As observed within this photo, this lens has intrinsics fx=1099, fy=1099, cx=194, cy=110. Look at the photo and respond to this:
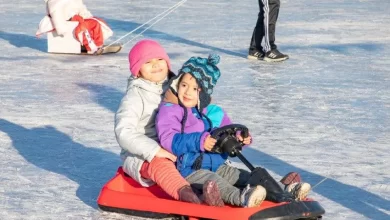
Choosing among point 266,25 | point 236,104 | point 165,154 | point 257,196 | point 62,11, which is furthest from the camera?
point 62,11

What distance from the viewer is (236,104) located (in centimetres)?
739

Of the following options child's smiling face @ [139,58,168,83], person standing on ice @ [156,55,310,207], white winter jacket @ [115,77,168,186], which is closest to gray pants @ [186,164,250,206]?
person standing on ice @ [156,55,310,207]

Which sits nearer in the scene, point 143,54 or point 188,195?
point 188,195

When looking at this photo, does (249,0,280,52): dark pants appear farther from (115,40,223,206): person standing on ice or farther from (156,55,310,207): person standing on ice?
(156,55,310,207): person standing on ice

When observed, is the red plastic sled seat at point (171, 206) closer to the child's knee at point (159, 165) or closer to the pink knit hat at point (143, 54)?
the child's knee at point (159, 165)

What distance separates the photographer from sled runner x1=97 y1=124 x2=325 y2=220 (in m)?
4.44

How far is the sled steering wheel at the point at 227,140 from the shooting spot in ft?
15.3

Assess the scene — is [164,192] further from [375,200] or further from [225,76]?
[225,76]

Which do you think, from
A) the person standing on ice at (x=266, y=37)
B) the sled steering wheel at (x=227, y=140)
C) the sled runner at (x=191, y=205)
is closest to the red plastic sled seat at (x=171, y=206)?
the sled runner at (x=191, y=205)

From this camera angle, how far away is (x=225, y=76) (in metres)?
8.59

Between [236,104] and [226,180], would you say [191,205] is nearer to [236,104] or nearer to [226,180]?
[226,180]

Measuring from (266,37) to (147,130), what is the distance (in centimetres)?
458

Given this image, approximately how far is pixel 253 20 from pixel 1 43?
2.91 metres

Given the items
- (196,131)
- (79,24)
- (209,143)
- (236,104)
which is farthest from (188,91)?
(79,24)
